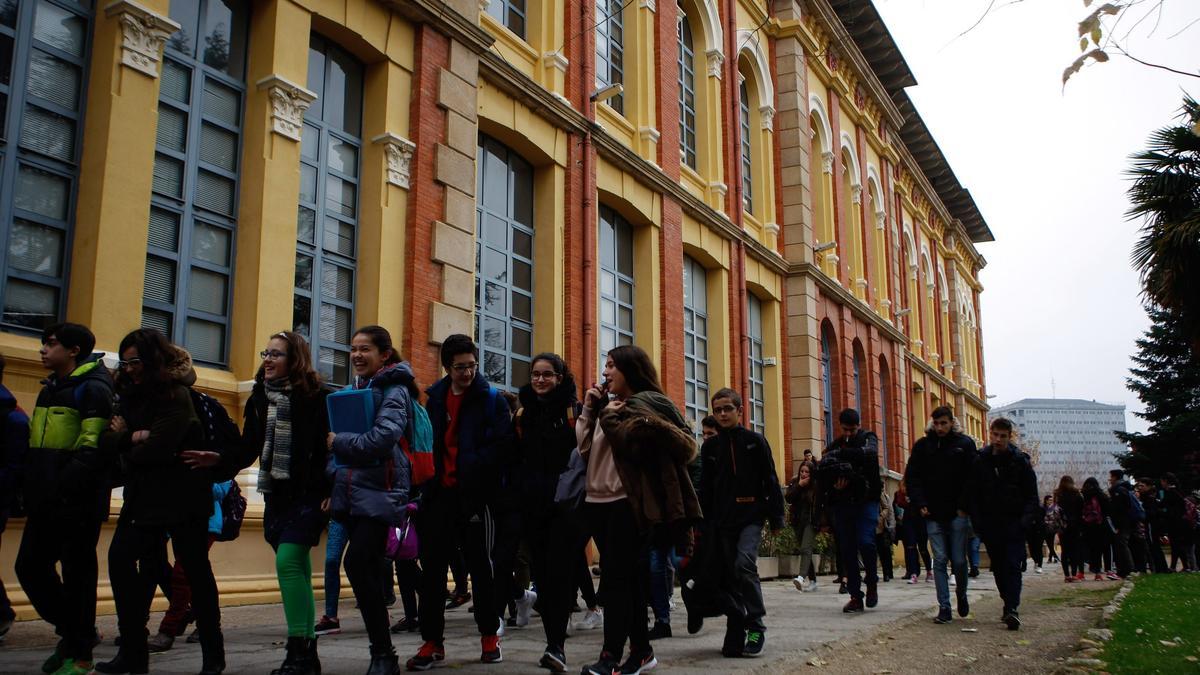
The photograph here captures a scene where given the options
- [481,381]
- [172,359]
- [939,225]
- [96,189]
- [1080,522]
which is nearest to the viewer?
[172,359]

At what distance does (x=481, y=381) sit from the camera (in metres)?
5.70

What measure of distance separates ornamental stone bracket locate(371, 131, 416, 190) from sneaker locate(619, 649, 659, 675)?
7.30m

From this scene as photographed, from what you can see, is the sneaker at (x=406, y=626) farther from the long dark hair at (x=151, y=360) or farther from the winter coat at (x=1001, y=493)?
the winter coat at (x=1001, y=493)

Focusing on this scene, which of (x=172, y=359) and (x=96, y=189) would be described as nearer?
(x=172, y=359)

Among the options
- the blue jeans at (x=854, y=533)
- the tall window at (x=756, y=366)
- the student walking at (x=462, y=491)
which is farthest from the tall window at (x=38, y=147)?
the tall window at (x=756, y=366)

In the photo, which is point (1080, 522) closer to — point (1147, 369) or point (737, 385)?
point (737, 385)

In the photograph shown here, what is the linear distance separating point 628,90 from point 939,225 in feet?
92.2

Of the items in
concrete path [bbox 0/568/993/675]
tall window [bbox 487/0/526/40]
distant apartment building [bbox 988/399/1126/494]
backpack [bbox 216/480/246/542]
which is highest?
distant apartment building [bbox 988/399/1126/494]

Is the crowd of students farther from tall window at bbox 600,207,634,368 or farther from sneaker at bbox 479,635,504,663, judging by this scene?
tall window at bbox 600,207,634,368

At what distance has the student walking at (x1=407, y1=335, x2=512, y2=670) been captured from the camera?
17.9ft

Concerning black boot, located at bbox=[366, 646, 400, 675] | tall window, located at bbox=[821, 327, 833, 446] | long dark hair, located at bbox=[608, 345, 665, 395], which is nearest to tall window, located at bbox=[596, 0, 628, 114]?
tall window, located at bbox=[821, 327, 833, 446]

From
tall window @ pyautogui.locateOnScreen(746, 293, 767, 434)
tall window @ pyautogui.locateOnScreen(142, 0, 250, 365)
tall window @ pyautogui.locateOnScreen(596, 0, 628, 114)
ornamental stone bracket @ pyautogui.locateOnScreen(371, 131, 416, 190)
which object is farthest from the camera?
tall window @ pyautogui.locateOnScreen(746, 293, 767, 434)

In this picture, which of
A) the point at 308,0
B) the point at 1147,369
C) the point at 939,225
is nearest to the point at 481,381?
the point at 308,0

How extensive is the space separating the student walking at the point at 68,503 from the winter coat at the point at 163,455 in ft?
0.59
